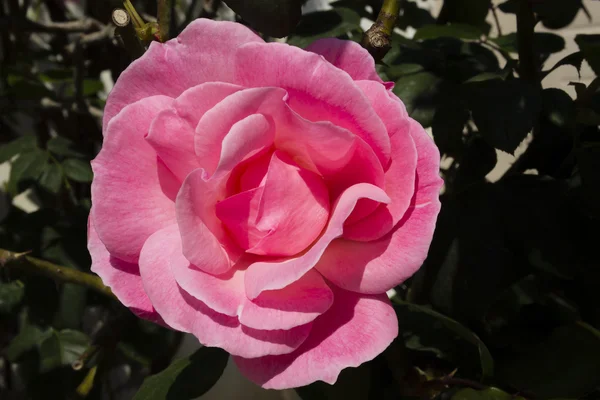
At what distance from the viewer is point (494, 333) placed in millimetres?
576

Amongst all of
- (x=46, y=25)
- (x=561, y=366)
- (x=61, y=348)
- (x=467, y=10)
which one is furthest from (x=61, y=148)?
(x=561, y=366)

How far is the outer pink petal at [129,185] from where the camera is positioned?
313mm

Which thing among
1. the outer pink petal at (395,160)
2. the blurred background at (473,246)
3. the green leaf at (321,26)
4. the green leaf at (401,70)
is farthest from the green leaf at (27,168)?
the outer pink petal at (395,160)

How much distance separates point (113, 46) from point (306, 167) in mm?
Answer: 954

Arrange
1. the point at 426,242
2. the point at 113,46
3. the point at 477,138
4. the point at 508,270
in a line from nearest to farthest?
the point at 426,242, the point at 508,270, the point at 477,138, the point at 113,46

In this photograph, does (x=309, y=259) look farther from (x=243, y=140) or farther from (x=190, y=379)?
(x=190, y=379)

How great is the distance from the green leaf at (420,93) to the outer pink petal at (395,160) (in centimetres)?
22

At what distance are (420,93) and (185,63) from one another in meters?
0.29

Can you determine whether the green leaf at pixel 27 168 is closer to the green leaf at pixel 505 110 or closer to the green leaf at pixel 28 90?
the green leaf at pixel 28 90

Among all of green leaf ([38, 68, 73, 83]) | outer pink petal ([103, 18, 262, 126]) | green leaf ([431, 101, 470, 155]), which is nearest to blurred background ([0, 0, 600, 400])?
green leaf ([431, 101, 470, 155])

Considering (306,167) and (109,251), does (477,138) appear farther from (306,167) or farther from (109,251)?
(109,251)

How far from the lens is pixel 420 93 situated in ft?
1.76

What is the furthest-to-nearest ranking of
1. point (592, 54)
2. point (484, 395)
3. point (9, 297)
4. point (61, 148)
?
Result: point (61, 148), point (9, 297), point (592, 54), point (484, 395)

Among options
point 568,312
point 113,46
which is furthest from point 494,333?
point 113,46
